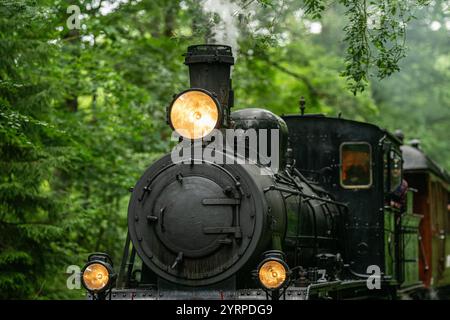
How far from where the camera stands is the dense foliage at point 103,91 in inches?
323

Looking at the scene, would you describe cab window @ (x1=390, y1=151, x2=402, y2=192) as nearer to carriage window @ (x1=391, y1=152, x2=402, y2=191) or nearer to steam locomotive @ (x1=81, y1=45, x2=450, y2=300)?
carriage window @ (x1=391, y1=152, x2=402, y2=191)

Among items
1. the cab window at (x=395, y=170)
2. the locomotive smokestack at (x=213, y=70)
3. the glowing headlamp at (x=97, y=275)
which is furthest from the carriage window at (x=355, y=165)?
the glowing headlamp at (x=97, y=275)

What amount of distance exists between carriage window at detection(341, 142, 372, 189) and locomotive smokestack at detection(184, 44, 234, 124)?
2.70 metres

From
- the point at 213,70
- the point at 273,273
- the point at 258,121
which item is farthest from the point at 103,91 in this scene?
the point at 273,273

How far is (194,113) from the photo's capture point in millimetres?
6520

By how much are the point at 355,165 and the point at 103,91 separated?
18.3 feet

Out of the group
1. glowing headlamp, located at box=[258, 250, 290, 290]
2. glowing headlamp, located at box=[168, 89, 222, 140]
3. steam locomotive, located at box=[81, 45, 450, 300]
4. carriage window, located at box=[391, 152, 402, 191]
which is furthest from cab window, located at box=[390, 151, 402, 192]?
glowing headlamp, located at box=[258, 250, 290, 290]

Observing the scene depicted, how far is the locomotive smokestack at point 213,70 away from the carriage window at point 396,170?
3269 mm

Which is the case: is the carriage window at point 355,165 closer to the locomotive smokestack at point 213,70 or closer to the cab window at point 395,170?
the cab window at point 395,170

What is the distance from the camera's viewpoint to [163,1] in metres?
15.2

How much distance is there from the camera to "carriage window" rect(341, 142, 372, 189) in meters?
9.04

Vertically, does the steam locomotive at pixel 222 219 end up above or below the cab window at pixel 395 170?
below

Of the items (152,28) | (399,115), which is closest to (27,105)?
(152,28)

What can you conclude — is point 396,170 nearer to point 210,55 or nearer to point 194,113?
point 210,55
